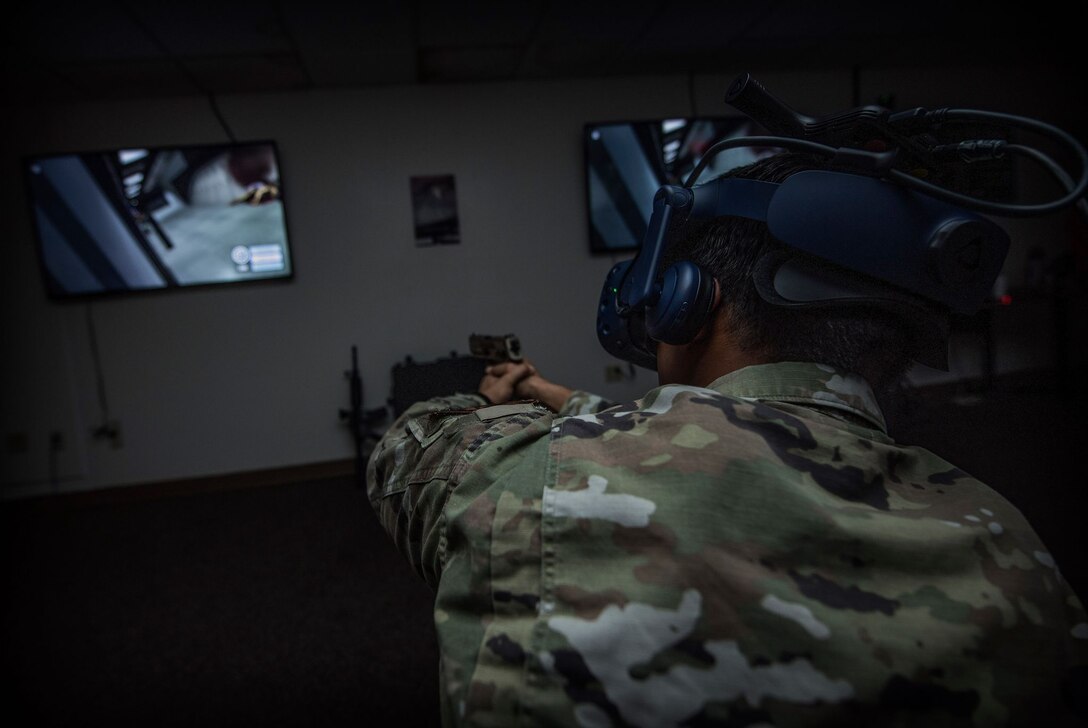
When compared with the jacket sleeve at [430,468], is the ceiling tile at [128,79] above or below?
above

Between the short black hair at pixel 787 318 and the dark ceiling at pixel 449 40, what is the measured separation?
2175 mm

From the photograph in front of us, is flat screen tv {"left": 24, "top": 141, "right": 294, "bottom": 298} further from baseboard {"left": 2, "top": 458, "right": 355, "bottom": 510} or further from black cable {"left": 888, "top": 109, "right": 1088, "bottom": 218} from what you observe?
black cable {"left": 888, "top": 109, "right": 1088, "bottom": 218}

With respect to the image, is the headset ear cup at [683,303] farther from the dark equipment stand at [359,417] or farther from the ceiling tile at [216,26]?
the dark equipment stand at [359,417]

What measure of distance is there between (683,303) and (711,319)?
0.16 feet

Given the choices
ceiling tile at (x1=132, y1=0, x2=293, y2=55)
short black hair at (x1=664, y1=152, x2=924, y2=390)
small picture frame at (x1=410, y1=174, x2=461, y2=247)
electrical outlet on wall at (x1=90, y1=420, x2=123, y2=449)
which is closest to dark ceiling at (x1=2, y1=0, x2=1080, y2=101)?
ceiling tile at (x1=132, y1=0, x2=293, y2=55)

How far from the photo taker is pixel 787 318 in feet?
1.90

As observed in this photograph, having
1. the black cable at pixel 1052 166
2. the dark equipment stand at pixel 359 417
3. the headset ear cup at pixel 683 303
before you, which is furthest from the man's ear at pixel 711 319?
the dark equipment stand at pixel 359 417

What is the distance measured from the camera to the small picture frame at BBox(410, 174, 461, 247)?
3.14 meters

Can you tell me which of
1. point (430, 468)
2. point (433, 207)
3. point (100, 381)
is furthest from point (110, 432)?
point (430, 468)

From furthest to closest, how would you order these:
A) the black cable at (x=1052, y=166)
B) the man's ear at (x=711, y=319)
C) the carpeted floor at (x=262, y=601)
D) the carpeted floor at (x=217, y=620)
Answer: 1. the carpeted floor at (x=217, y=620)
2. the carpeted floor at (x=262, y=601)
3. the man's ear at (x=711, y=319)
4. the black cable at (x=1052, y=166)

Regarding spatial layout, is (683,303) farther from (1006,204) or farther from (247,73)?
(247,73)

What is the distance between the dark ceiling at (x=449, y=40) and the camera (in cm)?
227

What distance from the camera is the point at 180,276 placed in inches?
116

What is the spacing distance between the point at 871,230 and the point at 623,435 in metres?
0.29
